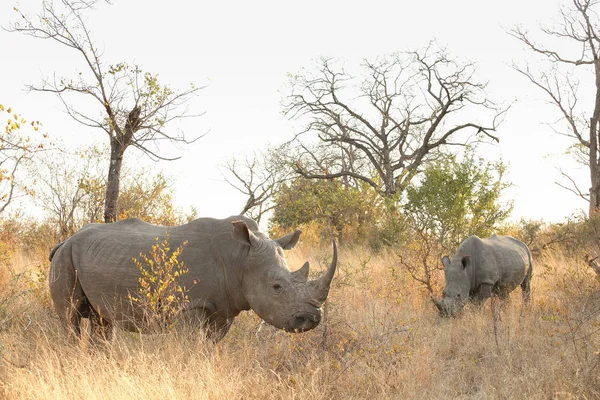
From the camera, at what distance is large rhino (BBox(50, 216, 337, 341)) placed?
5818 millimetres

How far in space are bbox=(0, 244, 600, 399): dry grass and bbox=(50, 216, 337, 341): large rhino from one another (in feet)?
1.12

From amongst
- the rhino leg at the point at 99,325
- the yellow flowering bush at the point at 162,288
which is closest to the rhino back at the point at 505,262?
the yellow flowering bush at the point at 162,288

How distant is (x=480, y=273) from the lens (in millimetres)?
10164

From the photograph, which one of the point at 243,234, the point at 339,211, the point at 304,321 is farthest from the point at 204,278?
the point at 339,211

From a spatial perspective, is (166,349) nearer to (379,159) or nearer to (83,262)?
(83,262)

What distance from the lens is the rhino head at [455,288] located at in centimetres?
941

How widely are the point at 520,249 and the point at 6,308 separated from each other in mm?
8416

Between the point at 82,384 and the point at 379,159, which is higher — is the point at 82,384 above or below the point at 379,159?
below

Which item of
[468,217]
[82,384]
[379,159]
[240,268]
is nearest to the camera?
[82,384]

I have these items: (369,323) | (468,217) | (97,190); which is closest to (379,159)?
(468,217)

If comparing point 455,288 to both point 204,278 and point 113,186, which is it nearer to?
point 204,278

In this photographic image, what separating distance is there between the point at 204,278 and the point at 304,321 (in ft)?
3.90

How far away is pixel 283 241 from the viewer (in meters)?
6.71

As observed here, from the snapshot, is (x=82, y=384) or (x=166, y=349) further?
(x=166, y=349)
